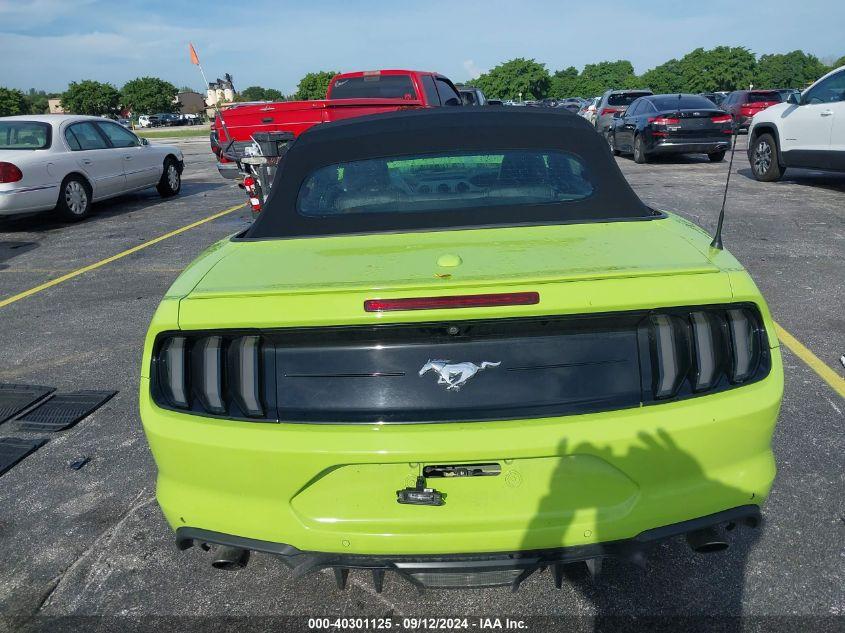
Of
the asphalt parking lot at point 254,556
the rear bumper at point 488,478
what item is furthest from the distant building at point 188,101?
the rear bumper at point 488,478

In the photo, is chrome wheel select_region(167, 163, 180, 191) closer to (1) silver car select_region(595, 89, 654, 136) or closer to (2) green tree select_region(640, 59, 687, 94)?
(1) silver car select_region(595, 89, 654, 136)

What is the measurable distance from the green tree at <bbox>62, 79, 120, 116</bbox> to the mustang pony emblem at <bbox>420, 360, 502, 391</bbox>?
10502 cm

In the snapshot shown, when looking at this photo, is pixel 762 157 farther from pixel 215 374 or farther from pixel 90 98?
pixel 90 98

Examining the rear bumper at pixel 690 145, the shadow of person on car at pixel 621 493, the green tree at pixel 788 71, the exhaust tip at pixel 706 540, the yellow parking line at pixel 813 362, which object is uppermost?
the green tree at pixel 788 71

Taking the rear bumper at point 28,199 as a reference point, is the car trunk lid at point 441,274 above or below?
above

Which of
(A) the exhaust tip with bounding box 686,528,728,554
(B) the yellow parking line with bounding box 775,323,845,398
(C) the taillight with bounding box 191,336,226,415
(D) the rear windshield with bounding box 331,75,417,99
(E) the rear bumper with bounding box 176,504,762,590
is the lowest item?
(B) the yellow parking line with bounding box 775,323,845,398

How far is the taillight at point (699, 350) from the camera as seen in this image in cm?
196

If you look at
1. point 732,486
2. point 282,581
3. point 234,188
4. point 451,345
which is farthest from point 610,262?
point 234,188

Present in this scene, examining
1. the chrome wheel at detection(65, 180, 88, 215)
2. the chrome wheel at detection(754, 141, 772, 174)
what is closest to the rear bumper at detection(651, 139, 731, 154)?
the chrome wheel at detection(754, 141, 772, 174)

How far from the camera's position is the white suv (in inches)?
384

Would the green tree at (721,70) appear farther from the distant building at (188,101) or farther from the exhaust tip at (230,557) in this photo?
the exhaust tip at (230,557)

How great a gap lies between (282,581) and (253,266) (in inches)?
47.9

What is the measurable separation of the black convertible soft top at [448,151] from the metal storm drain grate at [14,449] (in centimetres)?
194

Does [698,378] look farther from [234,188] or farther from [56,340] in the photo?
[234,188]
